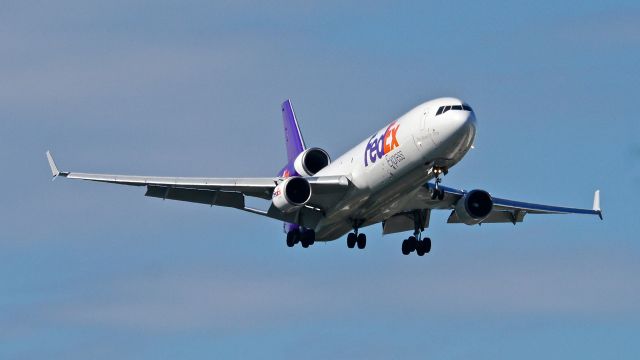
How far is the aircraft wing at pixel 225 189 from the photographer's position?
58062 millimetres

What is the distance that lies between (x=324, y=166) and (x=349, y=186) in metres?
6.32

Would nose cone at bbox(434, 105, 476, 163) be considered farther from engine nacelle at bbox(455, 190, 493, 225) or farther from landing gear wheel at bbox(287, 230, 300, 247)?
landing gear wheel at bbox(287, 230, 300, 247)

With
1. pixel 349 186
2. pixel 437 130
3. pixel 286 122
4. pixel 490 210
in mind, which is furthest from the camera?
pixel 286 122

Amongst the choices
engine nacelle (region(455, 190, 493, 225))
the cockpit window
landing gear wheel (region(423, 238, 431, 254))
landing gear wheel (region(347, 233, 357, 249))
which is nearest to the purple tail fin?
landing gear wheel (region(347, 233, 357, 249))

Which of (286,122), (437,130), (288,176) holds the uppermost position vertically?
(286,122)

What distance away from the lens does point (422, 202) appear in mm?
60469

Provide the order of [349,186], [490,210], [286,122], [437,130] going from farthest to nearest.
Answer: [286,122] < [490,210] < [349,186] < [437,130]

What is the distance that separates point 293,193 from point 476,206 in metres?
8.32

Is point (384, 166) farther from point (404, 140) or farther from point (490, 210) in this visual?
point (490, 210)

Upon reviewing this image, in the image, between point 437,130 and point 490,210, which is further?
point 490,210

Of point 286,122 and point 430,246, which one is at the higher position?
point 286,122

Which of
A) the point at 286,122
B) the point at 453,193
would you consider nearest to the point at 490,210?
the point at 453,193

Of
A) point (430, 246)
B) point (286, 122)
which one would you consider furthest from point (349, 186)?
point (286, 122)

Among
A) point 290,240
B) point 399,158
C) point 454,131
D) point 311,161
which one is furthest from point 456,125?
point 290,240
